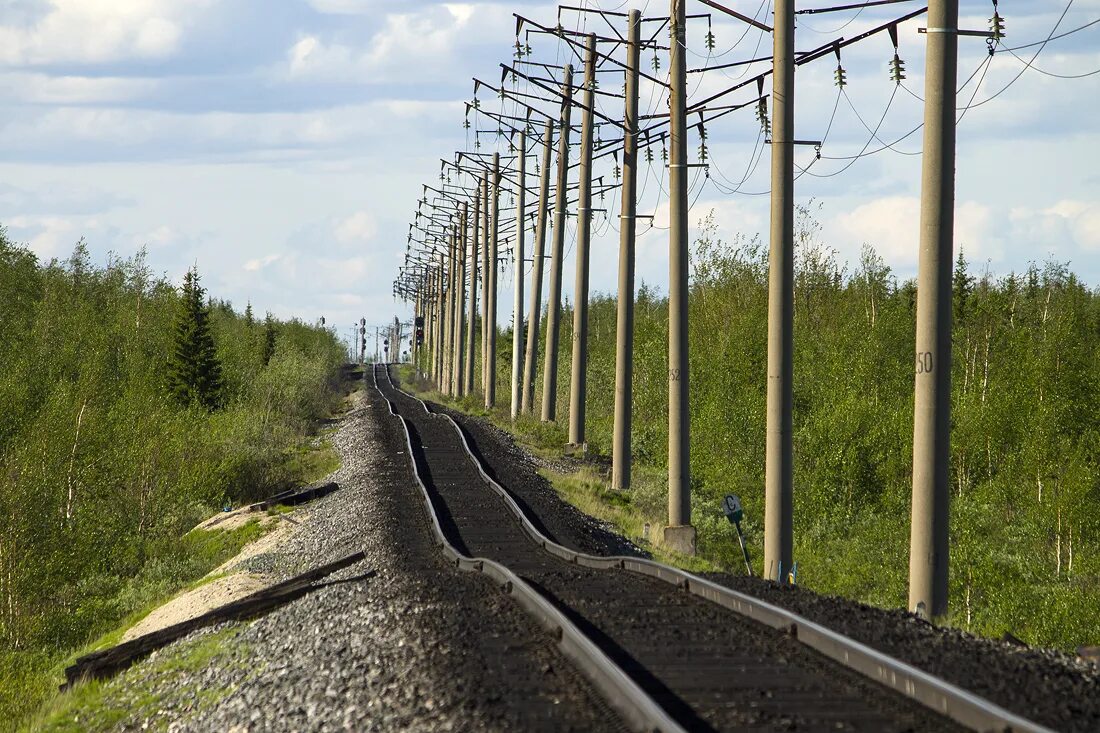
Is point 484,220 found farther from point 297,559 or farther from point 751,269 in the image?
point 297,559

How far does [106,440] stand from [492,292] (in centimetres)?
2032

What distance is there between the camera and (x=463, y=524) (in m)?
21.9

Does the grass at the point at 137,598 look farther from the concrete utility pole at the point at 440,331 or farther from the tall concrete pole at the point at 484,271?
the concrete utility pole at the point at 440,331

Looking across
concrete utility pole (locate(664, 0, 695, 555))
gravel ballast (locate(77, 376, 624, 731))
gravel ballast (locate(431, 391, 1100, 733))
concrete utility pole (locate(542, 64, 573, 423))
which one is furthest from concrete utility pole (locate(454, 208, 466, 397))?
gravel ballast (locate(431, 391, 1100, 733))

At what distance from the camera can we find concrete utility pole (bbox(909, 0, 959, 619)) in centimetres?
1313

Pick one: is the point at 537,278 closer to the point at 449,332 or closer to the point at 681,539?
the point at 681,539

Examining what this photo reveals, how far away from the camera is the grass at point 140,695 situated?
12594mm

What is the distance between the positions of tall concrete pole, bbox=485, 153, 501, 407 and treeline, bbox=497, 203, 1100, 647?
3.75m

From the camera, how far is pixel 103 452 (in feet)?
152

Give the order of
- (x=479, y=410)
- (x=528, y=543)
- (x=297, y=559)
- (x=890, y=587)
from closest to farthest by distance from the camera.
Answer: (x=528, y=543) → (x=297, y=559) → (x=890, y=587) → (x=479, y=410)

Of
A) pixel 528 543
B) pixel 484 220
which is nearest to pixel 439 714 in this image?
pixel 528 543

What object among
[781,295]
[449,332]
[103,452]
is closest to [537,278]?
[103,452]

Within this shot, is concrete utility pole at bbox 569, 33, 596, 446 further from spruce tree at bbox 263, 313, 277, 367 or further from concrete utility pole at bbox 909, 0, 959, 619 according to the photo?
spruce tree at bbox 263, 313, 277, 367

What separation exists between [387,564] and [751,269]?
149ft
